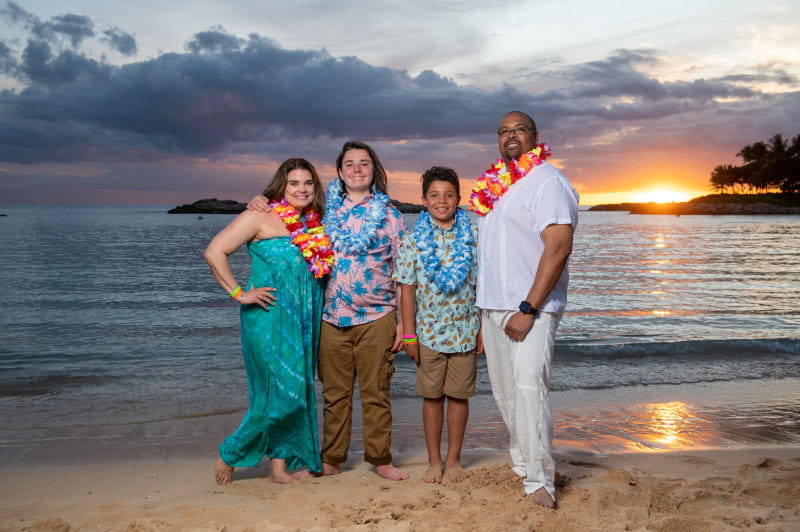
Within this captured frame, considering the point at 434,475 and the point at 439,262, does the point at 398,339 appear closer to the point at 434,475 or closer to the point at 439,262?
the point at 439,262

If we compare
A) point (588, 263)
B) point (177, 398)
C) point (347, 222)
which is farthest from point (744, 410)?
point (588, 263)

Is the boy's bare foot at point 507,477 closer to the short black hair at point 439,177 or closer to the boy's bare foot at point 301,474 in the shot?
the boy's bare foot at point 301,474

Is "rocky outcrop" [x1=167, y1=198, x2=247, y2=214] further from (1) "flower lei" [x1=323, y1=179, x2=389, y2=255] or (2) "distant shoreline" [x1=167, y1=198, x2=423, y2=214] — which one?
(1) "flower lei" [x1=323, y1=179, x2=389, y2=255]

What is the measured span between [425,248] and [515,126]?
3.40 feet

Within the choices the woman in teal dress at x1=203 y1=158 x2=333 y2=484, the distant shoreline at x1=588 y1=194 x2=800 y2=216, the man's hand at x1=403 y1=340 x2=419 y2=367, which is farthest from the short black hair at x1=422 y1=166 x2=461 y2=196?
the distant shoreline at x1=588 y1=194 x2=800 y2=216

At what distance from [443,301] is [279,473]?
1823 millimetres

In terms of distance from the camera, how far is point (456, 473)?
4508mm

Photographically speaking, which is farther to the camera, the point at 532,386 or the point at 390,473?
the point at 390,473

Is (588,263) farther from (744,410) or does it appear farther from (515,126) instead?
(515,126)

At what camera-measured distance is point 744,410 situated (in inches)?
267

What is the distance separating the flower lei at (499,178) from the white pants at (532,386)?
0.75 meters

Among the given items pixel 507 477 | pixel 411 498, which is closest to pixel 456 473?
pixel 507 477

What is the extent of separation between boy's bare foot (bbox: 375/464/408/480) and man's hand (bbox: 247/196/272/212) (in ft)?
7.17

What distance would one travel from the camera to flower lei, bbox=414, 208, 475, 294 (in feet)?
13.6
